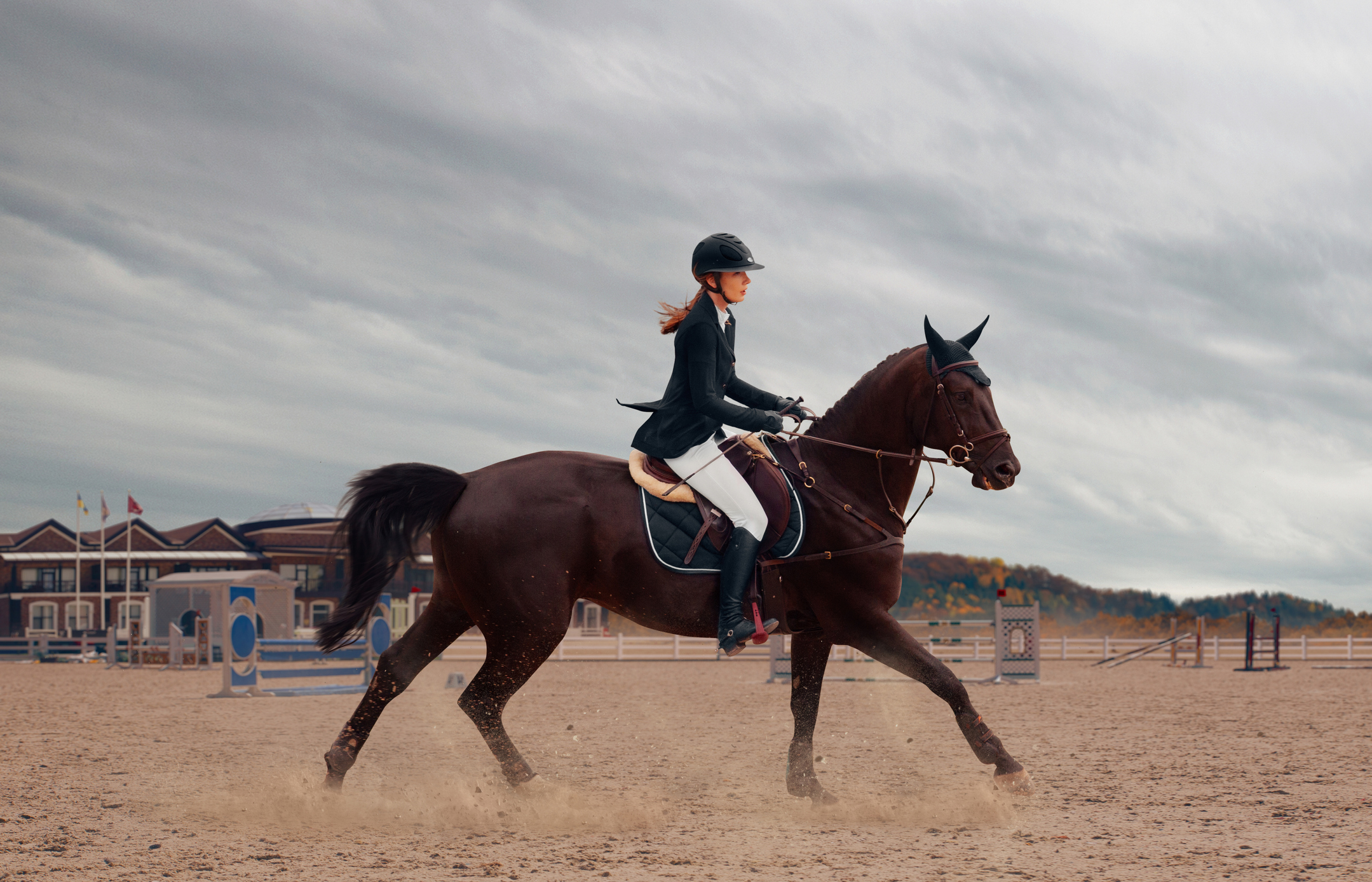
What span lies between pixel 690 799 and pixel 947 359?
2837 mm

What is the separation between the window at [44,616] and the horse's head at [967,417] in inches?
2316

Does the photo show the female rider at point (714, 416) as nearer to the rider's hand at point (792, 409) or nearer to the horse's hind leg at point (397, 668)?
the rider's hand at point (792, 409)

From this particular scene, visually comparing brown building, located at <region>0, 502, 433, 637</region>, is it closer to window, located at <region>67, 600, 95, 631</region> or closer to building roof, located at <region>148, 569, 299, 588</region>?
window, located at <region>67, 600, 95, 631</region>

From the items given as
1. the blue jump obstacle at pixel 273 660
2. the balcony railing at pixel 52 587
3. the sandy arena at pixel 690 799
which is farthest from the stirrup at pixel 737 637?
the balcony railing at pixel 52 587

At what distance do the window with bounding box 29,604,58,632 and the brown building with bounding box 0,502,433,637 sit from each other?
0.10ft

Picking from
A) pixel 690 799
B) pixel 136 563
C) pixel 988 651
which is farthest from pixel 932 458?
pixel 136 563

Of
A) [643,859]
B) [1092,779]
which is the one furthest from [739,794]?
[1092,779]

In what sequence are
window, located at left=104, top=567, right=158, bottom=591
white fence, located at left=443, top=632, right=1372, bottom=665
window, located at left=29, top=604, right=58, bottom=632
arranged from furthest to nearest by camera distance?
window, located at left=104, top=567, right=158, bottom=591
window, located at left=29, top=604, right=58, bottom=632
white fence, located at left=443, top=632, right=1372, bottom=665

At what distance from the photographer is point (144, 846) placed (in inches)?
195

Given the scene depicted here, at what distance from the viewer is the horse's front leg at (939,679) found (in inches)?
217

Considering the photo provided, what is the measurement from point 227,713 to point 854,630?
9.79 meters

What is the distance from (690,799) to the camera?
6.19 meters

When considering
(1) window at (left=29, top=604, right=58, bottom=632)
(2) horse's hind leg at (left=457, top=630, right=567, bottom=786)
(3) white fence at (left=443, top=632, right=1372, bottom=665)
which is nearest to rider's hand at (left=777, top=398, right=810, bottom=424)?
(2) horse's hind leg at (left=457, top=630, right=567, bottom=786)

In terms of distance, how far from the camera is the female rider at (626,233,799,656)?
558 cm
